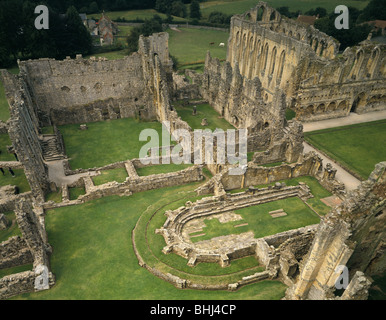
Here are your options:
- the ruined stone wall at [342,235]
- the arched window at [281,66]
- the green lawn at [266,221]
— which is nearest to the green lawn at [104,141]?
the green lawn at [266,221]

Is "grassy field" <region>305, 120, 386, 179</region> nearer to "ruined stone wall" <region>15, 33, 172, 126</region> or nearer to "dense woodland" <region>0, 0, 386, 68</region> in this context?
"ruined stone wall" <region>15, 33, 172, 126</region>

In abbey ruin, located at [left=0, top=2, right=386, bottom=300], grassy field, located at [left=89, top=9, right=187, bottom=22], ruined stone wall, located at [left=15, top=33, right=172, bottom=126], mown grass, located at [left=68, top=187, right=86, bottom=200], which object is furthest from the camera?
grassy field, located at [left=89, top=9, right=187, bottom=22]

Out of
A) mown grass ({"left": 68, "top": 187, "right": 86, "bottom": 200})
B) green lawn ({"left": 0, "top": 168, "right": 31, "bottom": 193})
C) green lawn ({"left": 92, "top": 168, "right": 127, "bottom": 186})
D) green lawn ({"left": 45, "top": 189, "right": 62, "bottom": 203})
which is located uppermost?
green lawn ({"left": 92, "top": 168, "right": 127, "bottom": 186})

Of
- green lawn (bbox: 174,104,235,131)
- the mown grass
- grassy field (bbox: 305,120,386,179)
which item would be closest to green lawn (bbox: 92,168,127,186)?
the mown grass

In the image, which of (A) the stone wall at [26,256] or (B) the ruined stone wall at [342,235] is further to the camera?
(A) the stone wall at [26,256]

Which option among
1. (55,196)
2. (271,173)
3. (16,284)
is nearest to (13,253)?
(16,284)

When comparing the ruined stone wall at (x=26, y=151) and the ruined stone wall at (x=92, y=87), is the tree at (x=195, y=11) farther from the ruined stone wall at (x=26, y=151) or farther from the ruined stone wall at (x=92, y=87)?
the ruined stone wall at (x=26, y=151)
